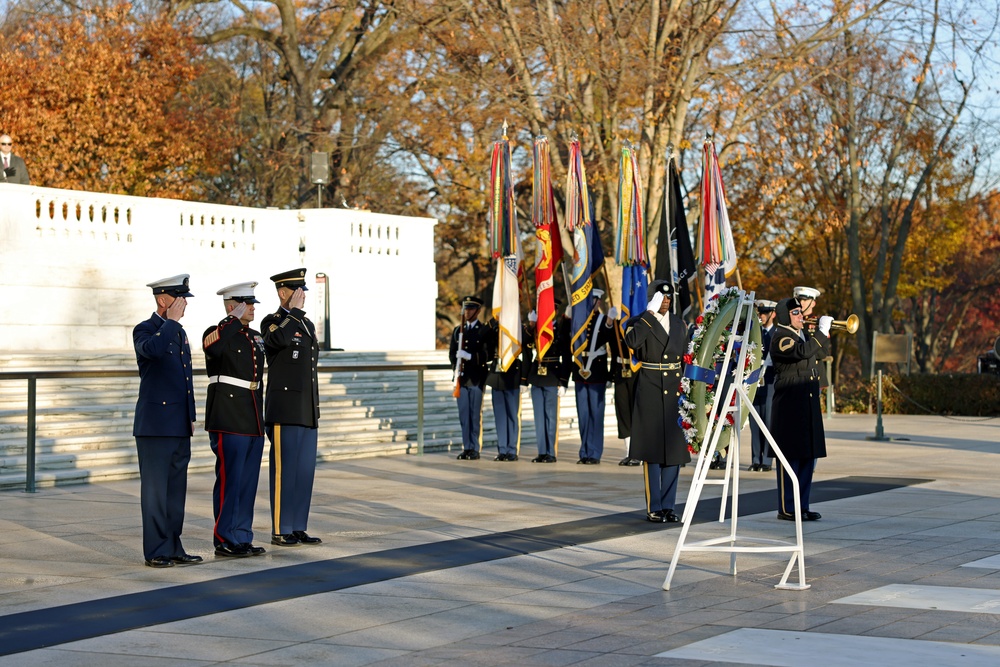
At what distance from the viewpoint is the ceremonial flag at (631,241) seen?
18.2 meters

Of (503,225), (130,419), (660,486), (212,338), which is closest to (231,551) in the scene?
(212,338)

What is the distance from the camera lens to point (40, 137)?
32.4 m

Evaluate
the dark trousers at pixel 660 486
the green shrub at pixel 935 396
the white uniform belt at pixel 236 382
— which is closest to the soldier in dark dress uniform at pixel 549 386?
the dark trousers at pixel 660 486

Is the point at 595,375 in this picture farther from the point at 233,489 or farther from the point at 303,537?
the point at 233,489

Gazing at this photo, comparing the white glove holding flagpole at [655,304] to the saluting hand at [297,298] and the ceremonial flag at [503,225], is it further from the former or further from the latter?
the ceremonial flag at [503,225]

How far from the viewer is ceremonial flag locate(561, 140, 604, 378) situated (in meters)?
17.3

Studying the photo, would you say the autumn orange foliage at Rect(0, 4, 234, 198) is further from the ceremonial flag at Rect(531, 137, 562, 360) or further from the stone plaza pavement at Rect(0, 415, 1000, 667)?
the stone plaza pavement at Rect(0, 415, 1000, 667)

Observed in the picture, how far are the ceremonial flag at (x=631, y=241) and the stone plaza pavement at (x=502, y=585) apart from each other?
4608mm

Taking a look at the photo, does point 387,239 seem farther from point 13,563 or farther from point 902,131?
point 13,563

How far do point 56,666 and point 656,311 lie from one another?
21.2ft

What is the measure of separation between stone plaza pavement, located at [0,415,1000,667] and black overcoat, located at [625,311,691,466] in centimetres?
59

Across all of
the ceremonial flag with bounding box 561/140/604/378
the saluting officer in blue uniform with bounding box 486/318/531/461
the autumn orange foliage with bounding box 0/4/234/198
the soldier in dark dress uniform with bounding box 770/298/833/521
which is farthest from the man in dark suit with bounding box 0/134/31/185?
the soldier in dark dress uniform with bounding box 770/298/833/521

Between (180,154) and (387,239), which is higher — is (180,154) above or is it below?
above

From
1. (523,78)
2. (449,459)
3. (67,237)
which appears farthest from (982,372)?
(67,237)
